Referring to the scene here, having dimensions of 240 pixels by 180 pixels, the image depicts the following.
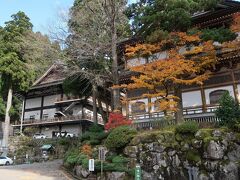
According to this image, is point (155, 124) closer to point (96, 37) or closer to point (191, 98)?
point (191, 98)

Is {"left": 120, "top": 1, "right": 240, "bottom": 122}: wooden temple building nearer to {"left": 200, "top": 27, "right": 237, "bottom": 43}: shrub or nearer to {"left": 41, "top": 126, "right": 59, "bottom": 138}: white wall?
{"left": 200, "top": 27, "right": 237, "bottom": 43}: shrub

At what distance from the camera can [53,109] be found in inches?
1876

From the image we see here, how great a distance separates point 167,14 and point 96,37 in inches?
306

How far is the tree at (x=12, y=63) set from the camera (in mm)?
40781

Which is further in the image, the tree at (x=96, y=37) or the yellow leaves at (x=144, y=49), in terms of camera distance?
the tree at (x=96, y=37)

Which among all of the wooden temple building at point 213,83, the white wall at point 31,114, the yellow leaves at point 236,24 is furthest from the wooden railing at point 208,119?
the white wall at point 31,114

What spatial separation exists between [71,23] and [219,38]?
14.0 m

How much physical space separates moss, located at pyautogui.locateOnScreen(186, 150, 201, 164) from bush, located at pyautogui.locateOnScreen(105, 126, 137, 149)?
3.95 m

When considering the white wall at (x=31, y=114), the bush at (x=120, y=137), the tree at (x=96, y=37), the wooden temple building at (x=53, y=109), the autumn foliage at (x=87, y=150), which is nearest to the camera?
the bush at (x=120, y=137)

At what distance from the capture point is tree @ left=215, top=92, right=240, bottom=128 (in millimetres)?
18000

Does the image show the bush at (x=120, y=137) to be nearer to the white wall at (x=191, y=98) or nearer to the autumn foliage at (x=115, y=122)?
the autumn foliage at (x=115, y=122)

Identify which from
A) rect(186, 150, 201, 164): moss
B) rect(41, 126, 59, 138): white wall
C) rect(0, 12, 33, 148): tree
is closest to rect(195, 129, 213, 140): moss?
rect(186, 150, 201, 164): moss

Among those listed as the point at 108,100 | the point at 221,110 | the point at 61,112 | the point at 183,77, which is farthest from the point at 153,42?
the point at 61,112

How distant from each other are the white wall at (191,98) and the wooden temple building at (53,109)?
2031 cm
